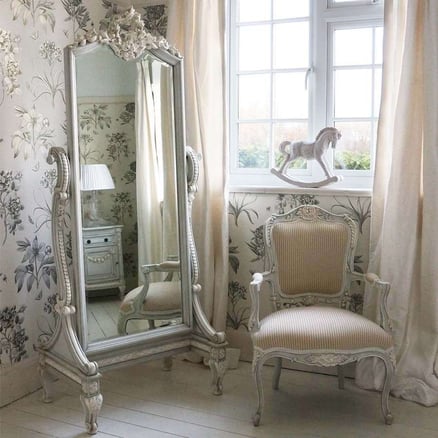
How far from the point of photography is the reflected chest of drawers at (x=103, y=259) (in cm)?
274

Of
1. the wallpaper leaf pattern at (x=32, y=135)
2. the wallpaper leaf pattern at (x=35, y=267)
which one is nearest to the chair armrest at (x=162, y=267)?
the wallpaper leaf pattern at (x=35, y=267)

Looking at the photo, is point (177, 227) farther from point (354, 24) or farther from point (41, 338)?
point (354, 24)

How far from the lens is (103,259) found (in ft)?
9.16

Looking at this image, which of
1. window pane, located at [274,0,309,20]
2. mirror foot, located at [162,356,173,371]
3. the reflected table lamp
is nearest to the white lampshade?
the reflected table lamp

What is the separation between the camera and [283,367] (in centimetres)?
335

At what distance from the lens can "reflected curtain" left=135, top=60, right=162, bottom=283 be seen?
285cm

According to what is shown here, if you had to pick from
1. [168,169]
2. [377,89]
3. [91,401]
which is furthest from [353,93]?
[91,401]

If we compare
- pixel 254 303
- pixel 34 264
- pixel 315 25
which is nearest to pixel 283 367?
pixel 254 303

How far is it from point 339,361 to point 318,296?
53 cm

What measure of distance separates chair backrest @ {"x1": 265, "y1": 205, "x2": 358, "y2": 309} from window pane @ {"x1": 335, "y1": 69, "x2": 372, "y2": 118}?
61cm

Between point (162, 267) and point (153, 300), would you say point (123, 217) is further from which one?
point (153, 300)

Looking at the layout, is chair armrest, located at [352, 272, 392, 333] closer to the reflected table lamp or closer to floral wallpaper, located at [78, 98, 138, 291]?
floral wallpaper, located at [78, 98, 138, 291]

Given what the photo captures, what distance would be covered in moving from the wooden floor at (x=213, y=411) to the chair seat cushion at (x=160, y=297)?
0.42 m

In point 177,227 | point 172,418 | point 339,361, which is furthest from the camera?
point 177,227
